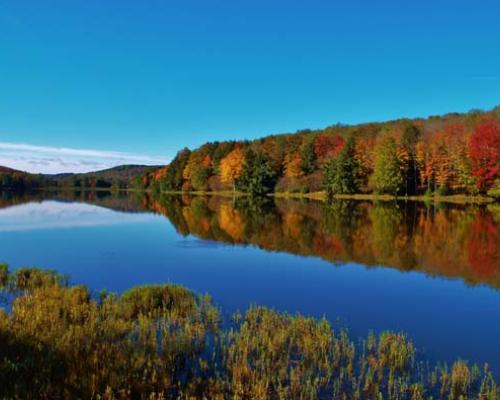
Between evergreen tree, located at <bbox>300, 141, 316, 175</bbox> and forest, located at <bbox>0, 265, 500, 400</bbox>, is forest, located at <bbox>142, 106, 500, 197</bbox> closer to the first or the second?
evergreen tree, located at <bbox>300, 141, 316, 175</bbox>

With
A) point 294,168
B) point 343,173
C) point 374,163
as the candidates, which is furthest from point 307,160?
point 374,163

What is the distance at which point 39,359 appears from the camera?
713 centimetres

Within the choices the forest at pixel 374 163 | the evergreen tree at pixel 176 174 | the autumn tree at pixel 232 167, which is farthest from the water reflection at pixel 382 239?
the evergreen tree at pixel 176 174

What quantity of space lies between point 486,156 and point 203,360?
69.4 meters

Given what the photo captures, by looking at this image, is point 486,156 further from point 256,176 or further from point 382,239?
point 382,239

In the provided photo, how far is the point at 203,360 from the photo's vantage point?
27.1 ft

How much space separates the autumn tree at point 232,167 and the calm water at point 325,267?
66.9 meters

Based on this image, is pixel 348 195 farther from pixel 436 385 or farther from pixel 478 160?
pixel 436 385

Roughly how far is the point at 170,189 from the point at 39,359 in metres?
125

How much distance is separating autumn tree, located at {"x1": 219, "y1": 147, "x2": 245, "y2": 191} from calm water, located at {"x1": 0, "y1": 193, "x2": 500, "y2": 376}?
66908 mm

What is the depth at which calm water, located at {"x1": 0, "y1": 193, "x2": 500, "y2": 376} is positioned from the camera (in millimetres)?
11758

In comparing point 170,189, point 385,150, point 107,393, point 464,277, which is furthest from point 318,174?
point 107,393

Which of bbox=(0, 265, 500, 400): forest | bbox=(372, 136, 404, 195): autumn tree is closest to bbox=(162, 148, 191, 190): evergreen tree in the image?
bbox=(372, 136, 404, 195): autumn tree

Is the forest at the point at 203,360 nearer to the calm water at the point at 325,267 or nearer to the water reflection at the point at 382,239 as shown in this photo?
the calm water at the point at 325,267
